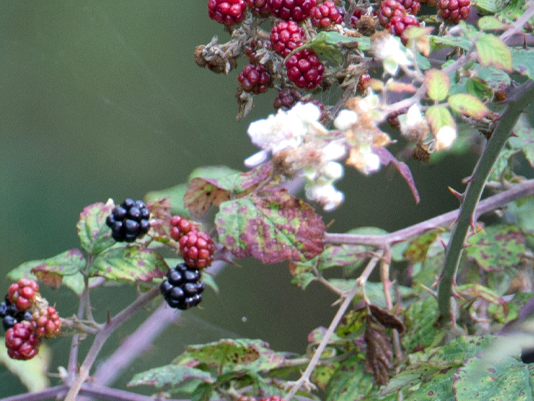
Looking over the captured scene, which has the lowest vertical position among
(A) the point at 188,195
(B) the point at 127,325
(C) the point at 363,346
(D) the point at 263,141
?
(B) the point at 127,325

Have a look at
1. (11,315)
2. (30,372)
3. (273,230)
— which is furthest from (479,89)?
→ (30,372)

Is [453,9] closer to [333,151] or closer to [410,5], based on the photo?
[410,5]

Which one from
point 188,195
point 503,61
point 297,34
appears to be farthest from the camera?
point 188,195

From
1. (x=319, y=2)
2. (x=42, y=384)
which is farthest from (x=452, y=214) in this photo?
(x=42, y=384)

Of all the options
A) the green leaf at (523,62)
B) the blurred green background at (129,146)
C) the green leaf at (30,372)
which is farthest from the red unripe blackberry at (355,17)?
the green leaf at (30,372)

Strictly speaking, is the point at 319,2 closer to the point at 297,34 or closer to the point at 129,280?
the point at 297,34

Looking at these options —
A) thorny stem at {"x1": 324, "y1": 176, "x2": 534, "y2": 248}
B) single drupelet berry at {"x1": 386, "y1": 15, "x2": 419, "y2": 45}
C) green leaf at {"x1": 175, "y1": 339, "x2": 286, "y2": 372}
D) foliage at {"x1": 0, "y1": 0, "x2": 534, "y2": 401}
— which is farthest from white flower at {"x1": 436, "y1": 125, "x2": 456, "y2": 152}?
green leaf at {"x1": 175, "y1": 339, "x2": 286, "y2": 372}

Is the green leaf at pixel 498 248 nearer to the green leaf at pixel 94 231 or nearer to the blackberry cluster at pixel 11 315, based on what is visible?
the green leaf at pixel 94 231
